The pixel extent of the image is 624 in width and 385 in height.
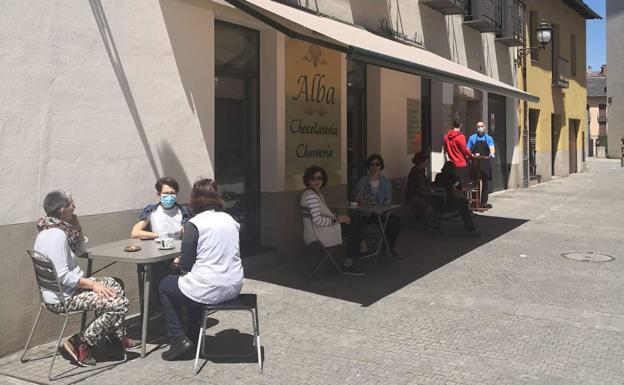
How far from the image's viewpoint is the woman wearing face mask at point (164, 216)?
495 centimetres

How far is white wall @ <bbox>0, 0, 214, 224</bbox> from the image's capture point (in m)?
4.42

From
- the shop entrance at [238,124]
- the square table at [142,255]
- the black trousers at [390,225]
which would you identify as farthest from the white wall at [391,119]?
the square table at [142,255]

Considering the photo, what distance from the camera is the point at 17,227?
14.4ft

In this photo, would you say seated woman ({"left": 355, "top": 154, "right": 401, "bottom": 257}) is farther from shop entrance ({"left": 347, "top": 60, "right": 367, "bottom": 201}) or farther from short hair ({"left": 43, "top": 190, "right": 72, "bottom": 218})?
short hair ({"left": 43, "top": 190, "right": 72, "bottom": 218})

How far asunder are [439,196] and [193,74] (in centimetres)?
522

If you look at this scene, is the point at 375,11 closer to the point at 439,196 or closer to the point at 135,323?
the point at 439,196

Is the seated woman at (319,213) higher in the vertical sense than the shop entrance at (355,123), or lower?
lower

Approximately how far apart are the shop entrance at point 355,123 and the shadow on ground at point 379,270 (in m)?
1.23

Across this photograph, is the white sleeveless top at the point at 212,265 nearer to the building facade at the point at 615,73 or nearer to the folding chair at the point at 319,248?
the folding chair at the point at 319,248

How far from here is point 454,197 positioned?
960 cm

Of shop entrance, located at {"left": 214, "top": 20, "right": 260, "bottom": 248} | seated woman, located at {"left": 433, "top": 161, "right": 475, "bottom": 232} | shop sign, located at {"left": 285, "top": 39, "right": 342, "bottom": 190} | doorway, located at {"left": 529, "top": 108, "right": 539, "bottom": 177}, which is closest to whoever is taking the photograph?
shop entrance, located at {"left": 214, "top": 20, "right": 260, "bottom": 248}

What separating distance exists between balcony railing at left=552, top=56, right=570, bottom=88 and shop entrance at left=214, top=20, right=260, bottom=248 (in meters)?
16.1

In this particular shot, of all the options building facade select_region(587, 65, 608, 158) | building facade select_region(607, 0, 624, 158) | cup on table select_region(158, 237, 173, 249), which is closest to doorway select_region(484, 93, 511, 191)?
cup on table select_region(158, 237, 173, 249)

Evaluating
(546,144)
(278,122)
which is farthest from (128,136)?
(546,144)
